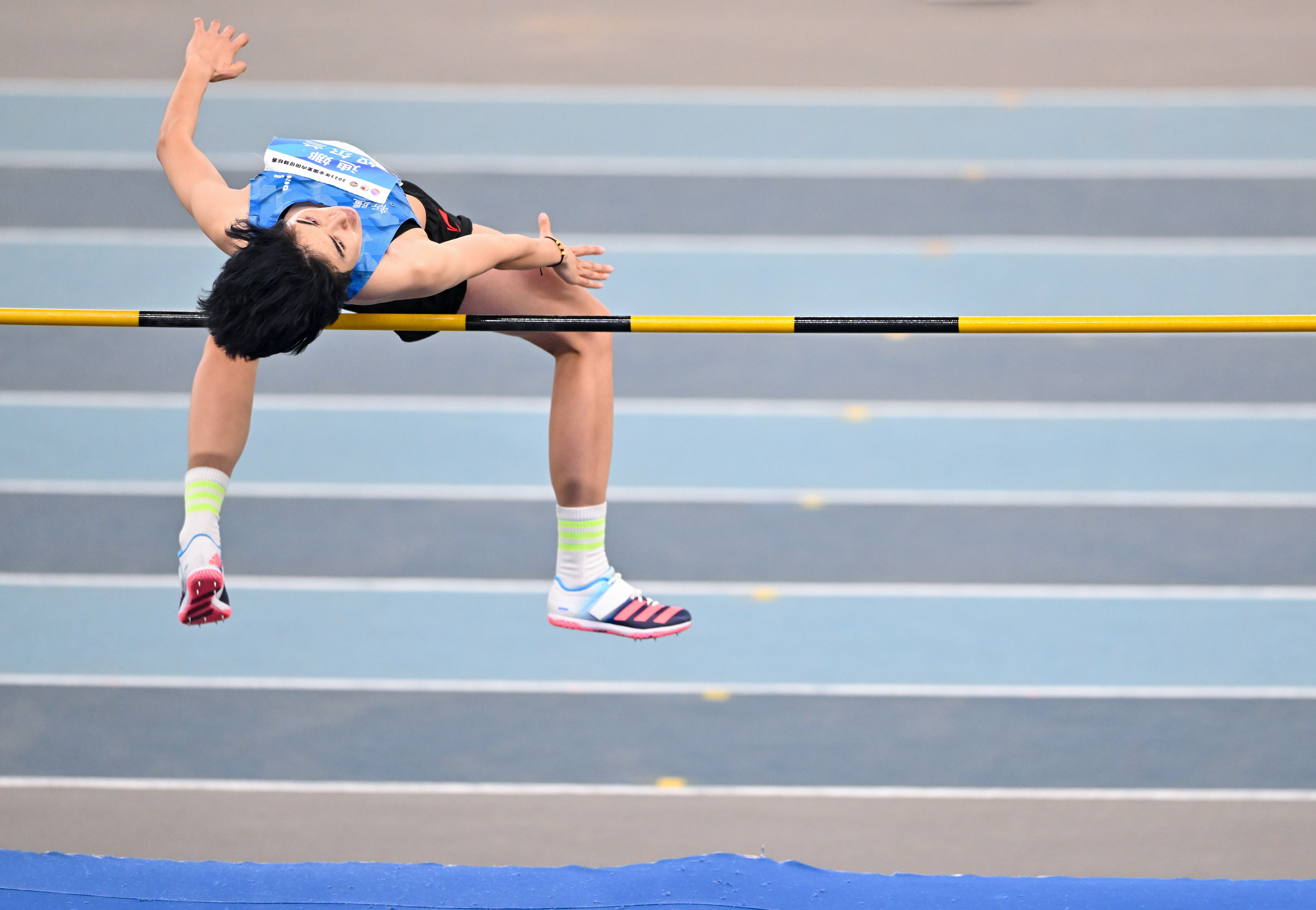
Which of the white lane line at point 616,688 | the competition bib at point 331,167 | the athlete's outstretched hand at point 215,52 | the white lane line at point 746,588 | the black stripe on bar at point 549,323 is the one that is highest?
the athlete's outstretched hand at point 215,52

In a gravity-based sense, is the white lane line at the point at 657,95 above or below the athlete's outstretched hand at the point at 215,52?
above

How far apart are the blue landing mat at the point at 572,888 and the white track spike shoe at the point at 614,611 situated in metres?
0.64

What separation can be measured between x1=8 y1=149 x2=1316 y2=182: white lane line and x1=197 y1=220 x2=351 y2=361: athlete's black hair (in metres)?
2.81

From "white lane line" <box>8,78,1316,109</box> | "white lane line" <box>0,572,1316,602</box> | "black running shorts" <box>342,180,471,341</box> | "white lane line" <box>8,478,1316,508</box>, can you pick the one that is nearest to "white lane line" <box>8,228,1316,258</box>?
"white lane line" <box>8,78,1316,109</box>

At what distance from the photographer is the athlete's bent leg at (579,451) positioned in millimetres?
1938

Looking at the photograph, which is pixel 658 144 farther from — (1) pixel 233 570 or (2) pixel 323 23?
(1) pixel 233 570

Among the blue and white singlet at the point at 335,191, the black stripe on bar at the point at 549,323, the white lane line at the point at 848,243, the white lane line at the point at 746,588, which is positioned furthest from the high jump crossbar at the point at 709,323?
the white lane line at the point at 848,243

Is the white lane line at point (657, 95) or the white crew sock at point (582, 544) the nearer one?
the white crew sock at point (582, 544)

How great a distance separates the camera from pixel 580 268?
1.90 meters

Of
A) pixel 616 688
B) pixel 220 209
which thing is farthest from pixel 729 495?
pixel 220 209

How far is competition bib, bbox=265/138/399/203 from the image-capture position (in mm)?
1726

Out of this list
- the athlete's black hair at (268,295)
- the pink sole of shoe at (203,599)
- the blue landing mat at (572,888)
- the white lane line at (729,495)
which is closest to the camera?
the athlete's black hair at (268,295)

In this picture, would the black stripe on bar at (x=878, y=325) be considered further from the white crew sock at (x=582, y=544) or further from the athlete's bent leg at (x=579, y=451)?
the white crew sock at (x=582, y=544)

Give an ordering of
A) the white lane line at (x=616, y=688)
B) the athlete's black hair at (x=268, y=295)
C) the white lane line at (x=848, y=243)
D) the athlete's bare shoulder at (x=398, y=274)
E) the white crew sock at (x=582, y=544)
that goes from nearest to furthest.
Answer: the athlete's black hair at (x=268, y=295) → the athlete's bare shoulder at (x=398, y=274) → the white crew sock at (x=582, y=544) → the white lane line at (x=616, y=688) → the white lane line at (x=848, y=243)
